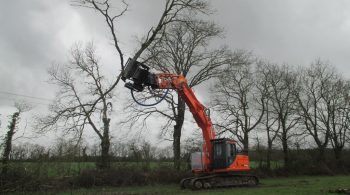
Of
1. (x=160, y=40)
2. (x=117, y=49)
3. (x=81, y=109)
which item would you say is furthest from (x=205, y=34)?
(x=81, y=109)

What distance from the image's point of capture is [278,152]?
44.3 metres

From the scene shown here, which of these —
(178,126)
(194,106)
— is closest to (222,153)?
(194,106)

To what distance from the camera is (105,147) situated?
97.1 ft

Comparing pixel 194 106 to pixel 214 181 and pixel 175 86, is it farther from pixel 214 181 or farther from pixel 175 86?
pixel 214 181

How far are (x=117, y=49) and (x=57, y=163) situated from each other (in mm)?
13111

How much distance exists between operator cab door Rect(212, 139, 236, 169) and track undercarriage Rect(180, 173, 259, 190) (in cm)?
71

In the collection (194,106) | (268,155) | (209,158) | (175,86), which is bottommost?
(209,158)

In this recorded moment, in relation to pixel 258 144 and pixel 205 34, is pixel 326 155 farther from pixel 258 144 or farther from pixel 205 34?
pixel 205 34

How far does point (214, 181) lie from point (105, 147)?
33.1 ft

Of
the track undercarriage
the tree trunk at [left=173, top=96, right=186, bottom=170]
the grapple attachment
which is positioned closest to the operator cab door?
the track undercarriage

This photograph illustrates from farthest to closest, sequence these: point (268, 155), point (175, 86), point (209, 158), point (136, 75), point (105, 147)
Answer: point (268, 155)
point (105, 147)
point (209, 158)
point (175, 86)
point (136, 75)

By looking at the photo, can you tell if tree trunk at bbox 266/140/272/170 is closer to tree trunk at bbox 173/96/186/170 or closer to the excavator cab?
tree trunk at bbox 173/96/186/170

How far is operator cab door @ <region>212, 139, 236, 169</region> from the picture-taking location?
22547mm

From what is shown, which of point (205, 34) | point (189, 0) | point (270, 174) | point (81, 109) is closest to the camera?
point (189, 0)
